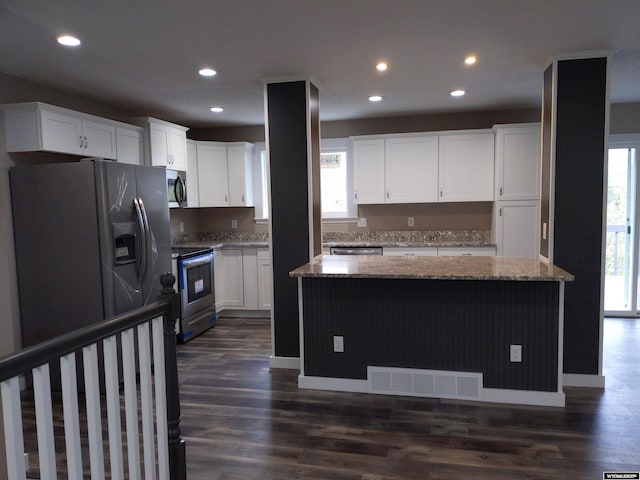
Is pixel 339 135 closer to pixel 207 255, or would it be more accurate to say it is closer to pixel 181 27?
pixel 207 255

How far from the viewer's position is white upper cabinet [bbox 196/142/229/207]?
577 cm

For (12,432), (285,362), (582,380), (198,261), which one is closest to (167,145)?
(198,261)

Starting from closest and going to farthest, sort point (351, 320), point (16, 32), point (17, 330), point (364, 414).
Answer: point (16, 32) < point (364, 414) < point (351, 320) < point (17, 330)

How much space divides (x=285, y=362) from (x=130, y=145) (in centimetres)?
266

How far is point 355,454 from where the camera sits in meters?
2.53

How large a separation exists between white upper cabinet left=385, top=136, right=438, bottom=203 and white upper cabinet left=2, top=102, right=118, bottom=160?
3336 mm

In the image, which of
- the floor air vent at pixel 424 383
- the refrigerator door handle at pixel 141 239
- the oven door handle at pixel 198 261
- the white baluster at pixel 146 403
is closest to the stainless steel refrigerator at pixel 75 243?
the refrigerator door handle at pixel 141 239

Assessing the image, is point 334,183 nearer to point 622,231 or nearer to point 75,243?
point 75,243

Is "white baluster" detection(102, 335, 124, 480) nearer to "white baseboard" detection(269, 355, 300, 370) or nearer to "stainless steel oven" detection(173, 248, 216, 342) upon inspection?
"white baseboard" detection(269, 355, 300, 370)

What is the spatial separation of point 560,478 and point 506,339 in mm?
993

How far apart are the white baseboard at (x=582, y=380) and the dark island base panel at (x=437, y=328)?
44 centimetres

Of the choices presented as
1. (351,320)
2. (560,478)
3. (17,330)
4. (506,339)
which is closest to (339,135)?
(351,320)

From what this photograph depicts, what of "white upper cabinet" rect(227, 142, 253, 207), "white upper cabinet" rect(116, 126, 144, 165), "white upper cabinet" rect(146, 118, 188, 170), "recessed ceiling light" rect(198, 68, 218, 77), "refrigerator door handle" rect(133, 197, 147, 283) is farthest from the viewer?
"white upper cabinet" rect(227, 142, 253, 207)

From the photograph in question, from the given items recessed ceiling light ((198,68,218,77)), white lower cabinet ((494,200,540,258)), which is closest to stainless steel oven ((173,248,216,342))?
recessed ceiling light ((198,68,218,77))
